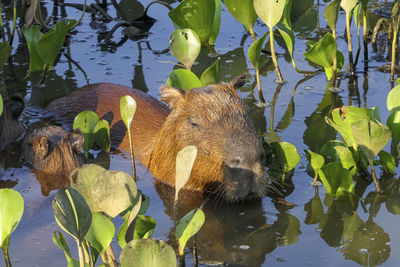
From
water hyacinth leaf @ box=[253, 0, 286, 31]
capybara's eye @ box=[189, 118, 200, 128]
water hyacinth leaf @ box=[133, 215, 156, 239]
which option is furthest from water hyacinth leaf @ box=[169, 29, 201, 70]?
water hyacinth leaf @ box=[133, 215, 156, 239]

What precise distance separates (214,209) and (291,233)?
727mm

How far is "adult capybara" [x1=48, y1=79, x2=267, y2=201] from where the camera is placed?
5.07 meters

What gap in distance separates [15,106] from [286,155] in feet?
8.05

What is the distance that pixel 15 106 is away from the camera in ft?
20.8

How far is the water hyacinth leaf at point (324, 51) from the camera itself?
6395 mm

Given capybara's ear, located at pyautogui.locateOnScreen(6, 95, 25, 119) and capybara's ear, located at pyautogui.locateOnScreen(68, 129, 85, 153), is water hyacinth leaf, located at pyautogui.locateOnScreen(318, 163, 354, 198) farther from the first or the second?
capybara's ear, located at pyautogui.locateOnScreen(6, 95, 25, 119)

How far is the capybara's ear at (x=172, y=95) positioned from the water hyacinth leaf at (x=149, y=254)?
232cm

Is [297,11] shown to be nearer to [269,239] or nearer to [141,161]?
[141,161]

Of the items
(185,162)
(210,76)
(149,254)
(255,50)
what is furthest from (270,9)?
(149,254)

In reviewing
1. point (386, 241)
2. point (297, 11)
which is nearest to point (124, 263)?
point (386, 241)

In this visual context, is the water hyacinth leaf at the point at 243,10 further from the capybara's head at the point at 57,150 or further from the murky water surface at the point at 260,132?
the capybara's head at the point at 57,150

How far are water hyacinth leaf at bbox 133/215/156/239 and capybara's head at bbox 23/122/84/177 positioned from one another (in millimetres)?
1877

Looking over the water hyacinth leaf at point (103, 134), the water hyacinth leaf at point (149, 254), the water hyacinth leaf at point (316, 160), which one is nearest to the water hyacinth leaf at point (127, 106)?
the water hyacinth leaf at point (103, 134)

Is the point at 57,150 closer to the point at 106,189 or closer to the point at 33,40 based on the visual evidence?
the point at 33,40
